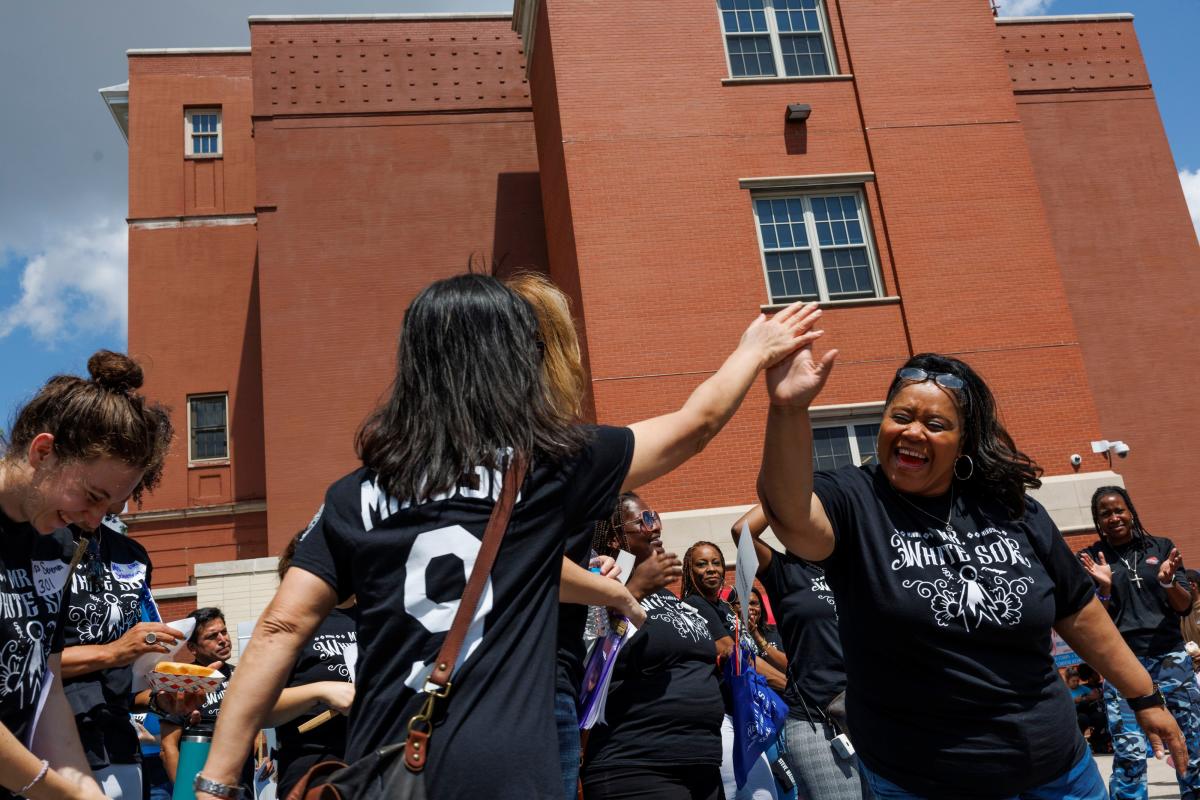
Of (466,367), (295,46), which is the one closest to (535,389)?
(466,367)

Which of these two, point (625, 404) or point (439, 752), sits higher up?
point (625, 404)

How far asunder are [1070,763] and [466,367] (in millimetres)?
2196

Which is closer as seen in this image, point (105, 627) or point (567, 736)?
point (567, 736)

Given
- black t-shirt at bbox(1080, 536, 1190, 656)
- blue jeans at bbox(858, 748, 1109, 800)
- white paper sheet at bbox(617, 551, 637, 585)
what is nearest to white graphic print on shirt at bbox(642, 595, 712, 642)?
white paper sheet at bbox(617, 551, 637, 585)

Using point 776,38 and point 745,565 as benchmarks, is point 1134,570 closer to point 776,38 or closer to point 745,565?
point 745,565

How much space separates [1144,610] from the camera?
22.7ft

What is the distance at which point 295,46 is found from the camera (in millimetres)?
20062

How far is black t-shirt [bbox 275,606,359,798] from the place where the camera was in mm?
4098

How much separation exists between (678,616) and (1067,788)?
2.15m

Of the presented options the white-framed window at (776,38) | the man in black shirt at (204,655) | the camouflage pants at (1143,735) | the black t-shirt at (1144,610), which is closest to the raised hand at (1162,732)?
the camouflage pants at (1143,735)

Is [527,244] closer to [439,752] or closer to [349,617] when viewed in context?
[349,617]

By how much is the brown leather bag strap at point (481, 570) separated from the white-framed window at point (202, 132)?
891 inches

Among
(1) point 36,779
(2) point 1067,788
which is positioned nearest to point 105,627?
(1) point 36,779

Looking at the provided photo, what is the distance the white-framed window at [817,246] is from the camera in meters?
16.4
